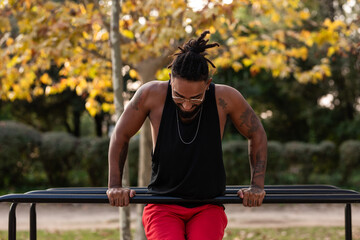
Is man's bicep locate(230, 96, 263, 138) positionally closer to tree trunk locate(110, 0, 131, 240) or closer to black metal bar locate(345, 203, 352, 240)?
black metal bar locate(345, 203, 352, 240)

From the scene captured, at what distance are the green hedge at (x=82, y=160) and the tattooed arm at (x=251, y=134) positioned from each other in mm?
7578

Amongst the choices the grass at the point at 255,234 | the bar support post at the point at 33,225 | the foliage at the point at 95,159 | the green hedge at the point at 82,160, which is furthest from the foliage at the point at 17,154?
the bar support post at the point at 33,225

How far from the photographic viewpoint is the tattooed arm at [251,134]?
104 inches

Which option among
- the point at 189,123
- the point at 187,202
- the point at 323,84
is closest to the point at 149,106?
the point at 189,123

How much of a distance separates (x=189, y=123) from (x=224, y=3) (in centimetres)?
231

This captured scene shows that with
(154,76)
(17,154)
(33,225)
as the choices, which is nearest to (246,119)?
(33,225)

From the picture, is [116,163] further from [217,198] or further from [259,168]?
[259,168]

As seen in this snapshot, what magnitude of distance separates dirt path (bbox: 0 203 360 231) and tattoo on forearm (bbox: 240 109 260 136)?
4574 millimetres

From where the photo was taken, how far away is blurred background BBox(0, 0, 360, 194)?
16.2 ft

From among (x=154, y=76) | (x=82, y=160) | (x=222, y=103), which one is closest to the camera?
Answer: (x=222, y=103)

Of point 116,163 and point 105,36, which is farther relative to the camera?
point 105,36

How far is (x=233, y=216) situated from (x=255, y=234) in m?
1.57

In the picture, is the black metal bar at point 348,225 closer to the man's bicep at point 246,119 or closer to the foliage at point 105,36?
the man's bicep at point 246,119

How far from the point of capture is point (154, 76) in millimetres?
5500
